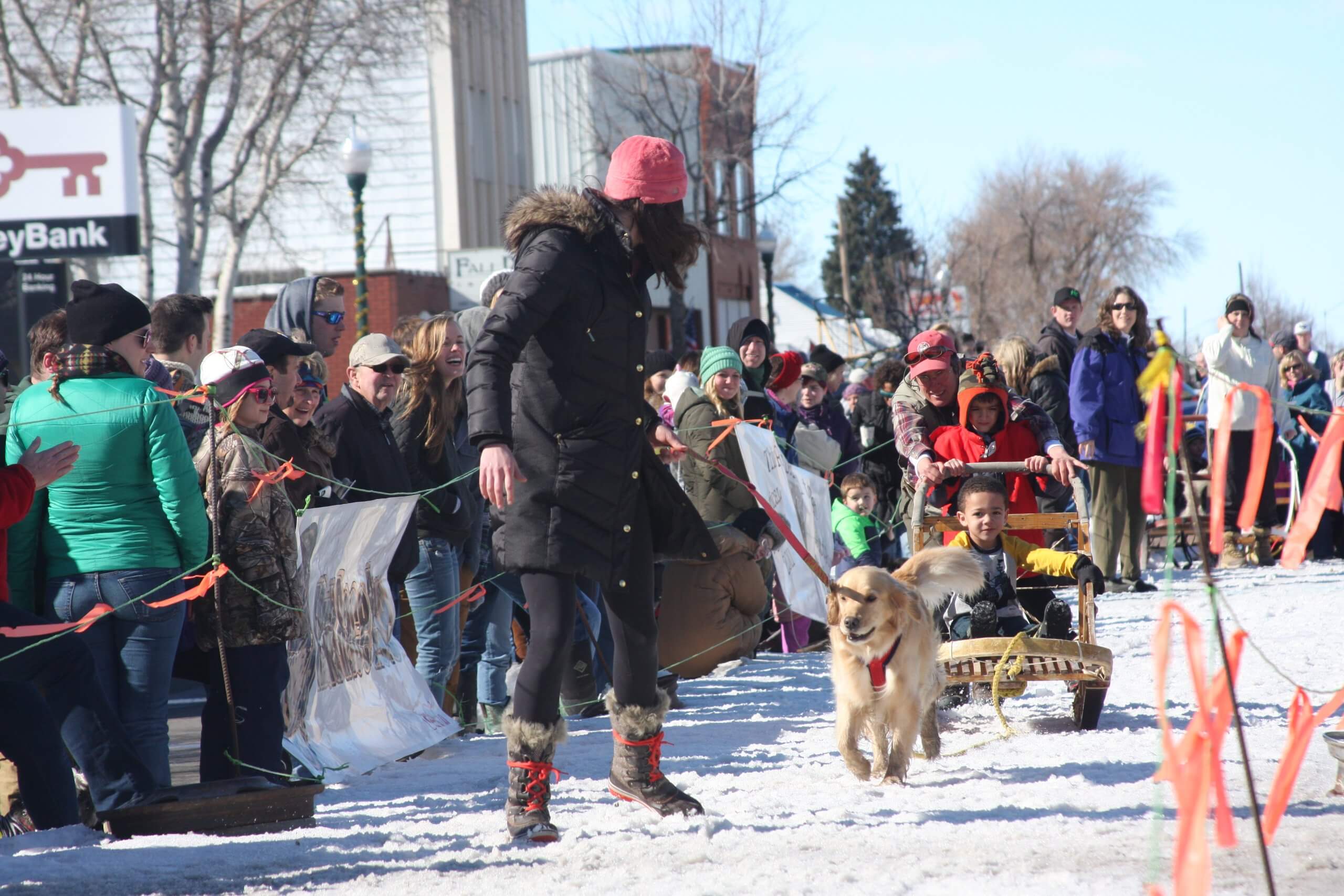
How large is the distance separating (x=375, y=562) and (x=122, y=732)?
5.15 ft

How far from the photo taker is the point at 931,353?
7082mm

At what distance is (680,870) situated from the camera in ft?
13.3

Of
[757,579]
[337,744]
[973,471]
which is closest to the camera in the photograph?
[337,744]

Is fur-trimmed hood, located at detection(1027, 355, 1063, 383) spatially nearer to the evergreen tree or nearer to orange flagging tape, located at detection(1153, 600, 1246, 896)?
orange flagging tape, located at detection(1153, 600, 1246, 896)

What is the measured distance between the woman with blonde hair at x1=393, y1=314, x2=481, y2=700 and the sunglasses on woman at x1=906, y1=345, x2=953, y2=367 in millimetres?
2196

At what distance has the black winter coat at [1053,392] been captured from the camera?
11398 millimetres

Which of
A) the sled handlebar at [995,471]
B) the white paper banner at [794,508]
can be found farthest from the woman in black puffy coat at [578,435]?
the white paper banner at [794,508]

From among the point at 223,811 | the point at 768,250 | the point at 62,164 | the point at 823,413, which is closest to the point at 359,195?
the point at 823,413

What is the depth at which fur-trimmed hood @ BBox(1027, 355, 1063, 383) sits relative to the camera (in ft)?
37.3

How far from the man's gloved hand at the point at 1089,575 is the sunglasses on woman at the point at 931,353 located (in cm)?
122

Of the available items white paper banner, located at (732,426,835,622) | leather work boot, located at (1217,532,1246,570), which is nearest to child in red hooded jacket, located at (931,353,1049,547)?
white paper banner, located at (732,426,835,622)

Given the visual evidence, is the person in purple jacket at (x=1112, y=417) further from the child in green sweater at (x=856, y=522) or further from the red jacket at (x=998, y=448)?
the red jacket at (x=998, y=448)

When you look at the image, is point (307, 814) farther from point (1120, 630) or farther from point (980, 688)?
point (1120, 630)

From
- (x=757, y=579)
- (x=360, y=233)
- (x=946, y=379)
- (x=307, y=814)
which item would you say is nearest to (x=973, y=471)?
(x=946, y=379)
